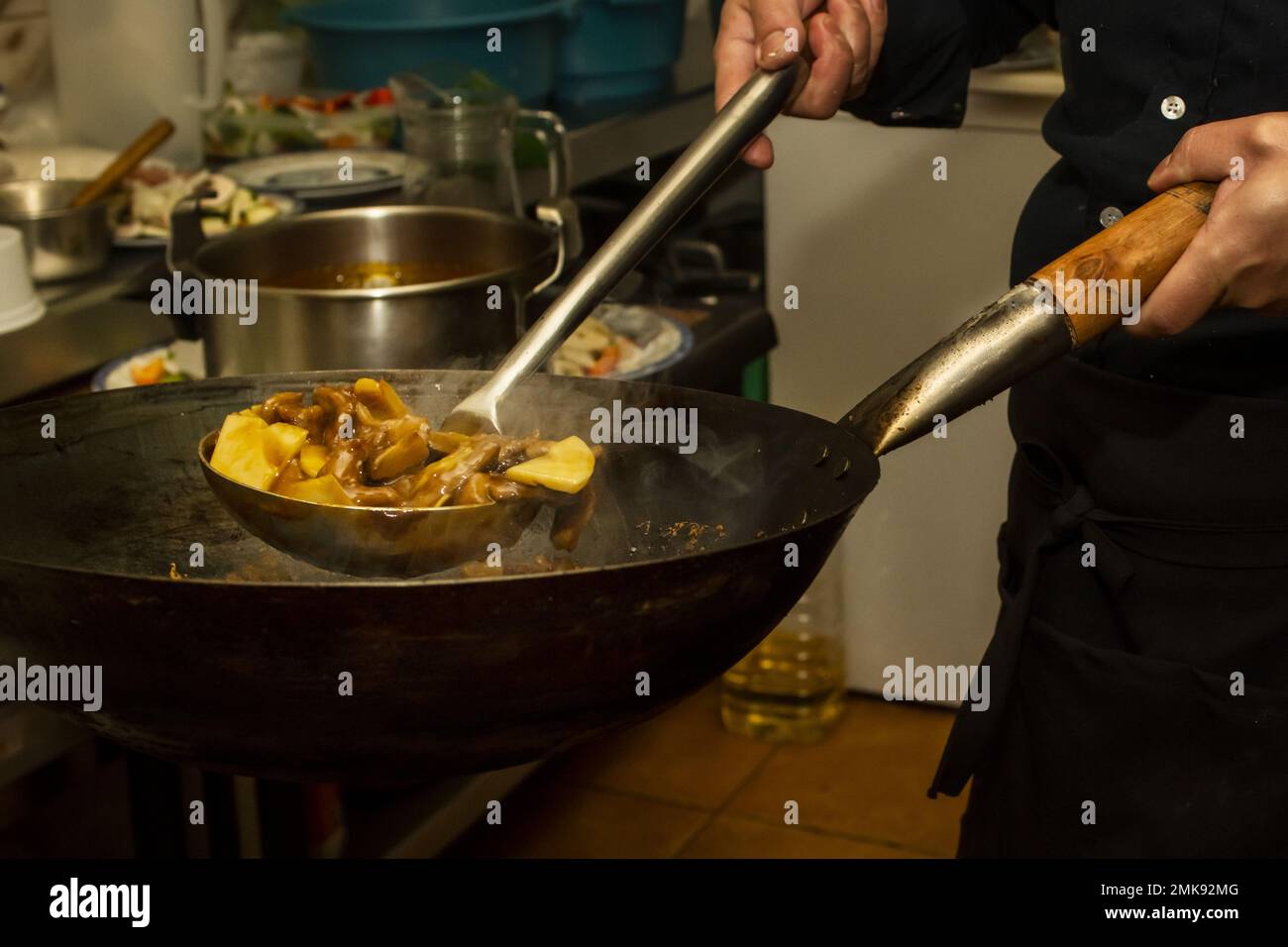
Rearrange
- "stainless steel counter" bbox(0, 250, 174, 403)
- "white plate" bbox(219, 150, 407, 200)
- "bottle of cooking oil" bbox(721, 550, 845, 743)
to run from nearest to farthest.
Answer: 1. "stainless steel counter" bbox(0, 250, 174, 403)
2. "white plate" bbox(219, 150, 407, 200)
3. "bottle of cooking oil" bbox(721, 550, 845, 743)

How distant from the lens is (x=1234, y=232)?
847mm

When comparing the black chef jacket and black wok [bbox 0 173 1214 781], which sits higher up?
the black chef jacket

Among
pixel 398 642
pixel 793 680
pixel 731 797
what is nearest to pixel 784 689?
pixel 793 680

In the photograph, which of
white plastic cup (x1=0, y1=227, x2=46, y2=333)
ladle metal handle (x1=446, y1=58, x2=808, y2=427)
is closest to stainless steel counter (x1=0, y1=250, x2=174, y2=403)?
white plastic cup (x1=0, y1=227, x2=46, y2=333)

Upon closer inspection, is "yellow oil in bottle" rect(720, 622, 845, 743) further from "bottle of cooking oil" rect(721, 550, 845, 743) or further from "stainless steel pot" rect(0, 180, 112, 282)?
"stainless steel pot" rect(0, 180, 112, 282)

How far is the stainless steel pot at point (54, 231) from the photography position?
5.46 ft

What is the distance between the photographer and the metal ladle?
0.83 meters

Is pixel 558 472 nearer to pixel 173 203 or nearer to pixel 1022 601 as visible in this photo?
pixel 1022 601

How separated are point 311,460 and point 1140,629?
2.29 feet

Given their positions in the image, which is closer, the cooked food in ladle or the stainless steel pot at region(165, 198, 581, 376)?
the cooked food in ladle

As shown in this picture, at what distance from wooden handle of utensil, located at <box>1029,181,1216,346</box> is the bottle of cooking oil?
5.35ft

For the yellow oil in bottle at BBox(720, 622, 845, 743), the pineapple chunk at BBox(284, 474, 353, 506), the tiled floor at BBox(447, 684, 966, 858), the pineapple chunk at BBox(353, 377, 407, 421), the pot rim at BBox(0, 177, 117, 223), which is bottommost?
the tiled floor at BBox(447, 684, 966, 858)

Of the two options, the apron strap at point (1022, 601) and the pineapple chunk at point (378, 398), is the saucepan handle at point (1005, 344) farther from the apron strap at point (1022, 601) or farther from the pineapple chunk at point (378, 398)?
the apron strap at point (1022, 601)
